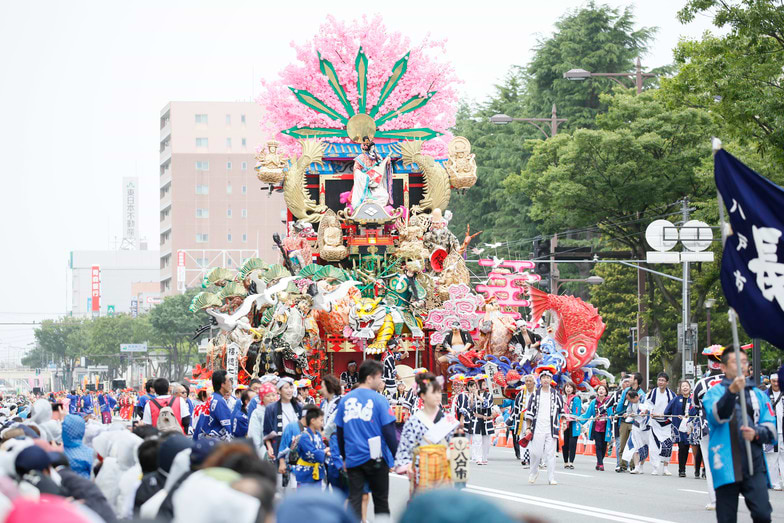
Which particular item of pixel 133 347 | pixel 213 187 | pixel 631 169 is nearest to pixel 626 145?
pixel 631 169

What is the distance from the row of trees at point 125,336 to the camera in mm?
87125

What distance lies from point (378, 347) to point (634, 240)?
1433 centimetres

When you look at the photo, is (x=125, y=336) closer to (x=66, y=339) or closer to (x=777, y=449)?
(x=66, y=339)

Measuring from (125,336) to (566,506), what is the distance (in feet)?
313

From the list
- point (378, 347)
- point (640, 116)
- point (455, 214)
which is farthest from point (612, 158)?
point (455, 214)

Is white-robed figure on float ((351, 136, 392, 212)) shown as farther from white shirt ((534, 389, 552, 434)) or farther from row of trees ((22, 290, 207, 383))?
row of trees ((22, 290, 207, 383))

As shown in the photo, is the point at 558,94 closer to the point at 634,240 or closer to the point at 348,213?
the point at 634,240

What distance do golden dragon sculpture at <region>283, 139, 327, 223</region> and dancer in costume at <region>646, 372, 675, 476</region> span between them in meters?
14.8

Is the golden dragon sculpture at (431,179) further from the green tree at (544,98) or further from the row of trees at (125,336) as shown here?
the row of trees at (125,336)

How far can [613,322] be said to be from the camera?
53812 mm

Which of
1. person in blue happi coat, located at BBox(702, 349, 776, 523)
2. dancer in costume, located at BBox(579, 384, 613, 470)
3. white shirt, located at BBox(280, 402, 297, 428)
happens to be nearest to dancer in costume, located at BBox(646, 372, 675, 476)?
dancer in costume, located at BBox(579, 384, 613, 470)

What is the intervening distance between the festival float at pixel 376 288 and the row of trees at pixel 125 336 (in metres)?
50.4

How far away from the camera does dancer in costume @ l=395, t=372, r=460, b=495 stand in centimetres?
1091

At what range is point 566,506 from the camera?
15695mm
